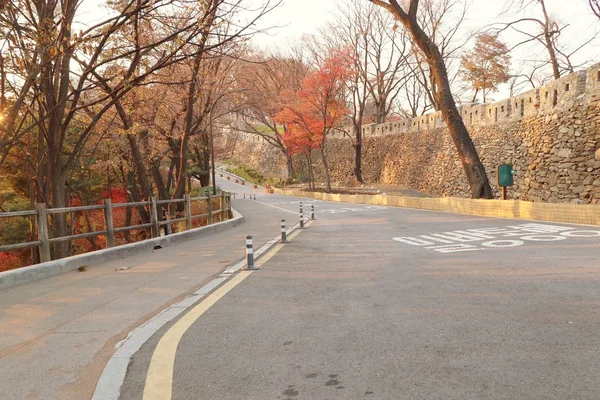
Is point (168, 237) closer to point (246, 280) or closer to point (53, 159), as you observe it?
point (53, 159)

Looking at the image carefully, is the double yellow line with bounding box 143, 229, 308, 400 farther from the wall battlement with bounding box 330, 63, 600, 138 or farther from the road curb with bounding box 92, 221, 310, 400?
the wall battlement with bounding box 330, 63, 600, 138

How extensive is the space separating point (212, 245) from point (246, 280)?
6661 mm

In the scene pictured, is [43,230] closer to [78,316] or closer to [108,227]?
[108,227]

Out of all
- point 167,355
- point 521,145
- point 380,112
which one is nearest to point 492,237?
point 167,355

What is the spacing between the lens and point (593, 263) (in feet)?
25.0

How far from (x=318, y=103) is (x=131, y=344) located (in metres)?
48.8

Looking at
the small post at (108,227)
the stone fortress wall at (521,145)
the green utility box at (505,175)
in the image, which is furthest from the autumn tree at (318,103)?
the small post at (108,227)

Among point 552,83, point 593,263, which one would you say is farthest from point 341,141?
point 593,263

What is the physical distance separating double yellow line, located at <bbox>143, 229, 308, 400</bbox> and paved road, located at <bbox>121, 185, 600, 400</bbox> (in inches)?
1.2

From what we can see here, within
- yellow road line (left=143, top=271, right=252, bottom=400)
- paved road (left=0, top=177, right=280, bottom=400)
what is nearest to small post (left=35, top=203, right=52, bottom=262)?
paved road (left=0, top=177, right=280, bottom=400)

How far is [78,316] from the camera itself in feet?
19.0

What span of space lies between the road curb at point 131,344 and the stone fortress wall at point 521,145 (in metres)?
22.2

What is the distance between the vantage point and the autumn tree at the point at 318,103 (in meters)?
48.9

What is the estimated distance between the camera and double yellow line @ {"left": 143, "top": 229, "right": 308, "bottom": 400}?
11.0 feet
